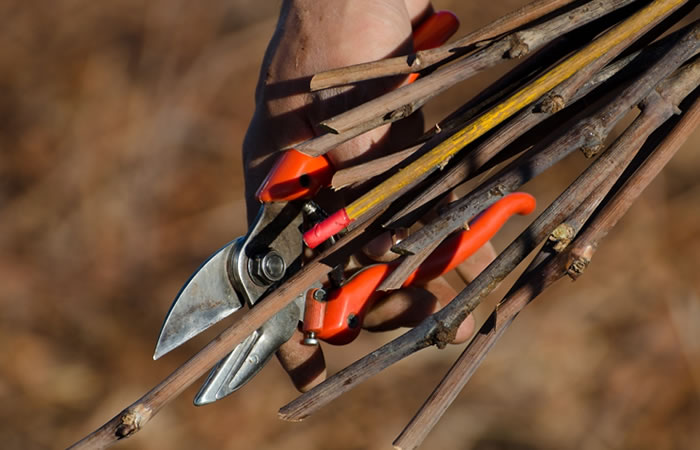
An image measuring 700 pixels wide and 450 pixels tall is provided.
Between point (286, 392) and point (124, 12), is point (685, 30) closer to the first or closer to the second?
point (286, 392)

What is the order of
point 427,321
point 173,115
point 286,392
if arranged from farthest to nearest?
point 173,115 → point 286,392 → point 427,321

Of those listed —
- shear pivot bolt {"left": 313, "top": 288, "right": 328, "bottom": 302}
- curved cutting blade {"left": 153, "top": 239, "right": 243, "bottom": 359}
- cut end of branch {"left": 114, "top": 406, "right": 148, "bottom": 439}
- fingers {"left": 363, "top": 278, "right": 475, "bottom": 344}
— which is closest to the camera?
cut end of branch {"left": 114, "top": 406, "right": 148, "bottom": 439}

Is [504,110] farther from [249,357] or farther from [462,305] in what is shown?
[249,357]

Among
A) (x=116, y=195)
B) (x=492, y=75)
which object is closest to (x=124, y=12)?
(x=116, y=195)

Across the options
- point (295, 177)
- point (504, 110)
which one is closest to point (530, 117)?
point (504, 110)

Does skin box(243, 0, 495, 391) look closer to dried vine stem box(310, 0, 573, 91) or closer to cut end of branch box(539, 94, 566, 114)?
dried vine stem box(310, 0, 573, 91)

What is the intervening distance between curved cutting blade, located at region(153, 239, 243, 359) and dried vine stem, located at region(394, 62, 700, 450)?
0.95ft

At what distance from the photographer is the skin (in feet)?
3.45

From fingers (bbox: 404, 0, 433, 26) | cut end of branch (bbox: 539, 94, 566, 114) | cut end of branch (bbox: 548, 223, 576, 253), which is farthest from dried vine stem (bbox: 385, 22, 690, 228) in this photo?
fingers (bbox: 404, 0, 433, 26)

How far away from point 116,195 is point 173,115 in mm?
331

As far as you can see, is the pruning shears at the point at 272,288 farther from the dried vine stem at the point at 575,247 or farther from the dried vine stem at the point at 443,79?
the dried vine stem at the point at 575,247

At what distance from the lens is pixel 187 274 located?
2.58 m

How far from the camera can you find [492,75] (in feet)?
8.86

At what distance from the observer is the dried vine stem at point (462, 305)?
784mm
